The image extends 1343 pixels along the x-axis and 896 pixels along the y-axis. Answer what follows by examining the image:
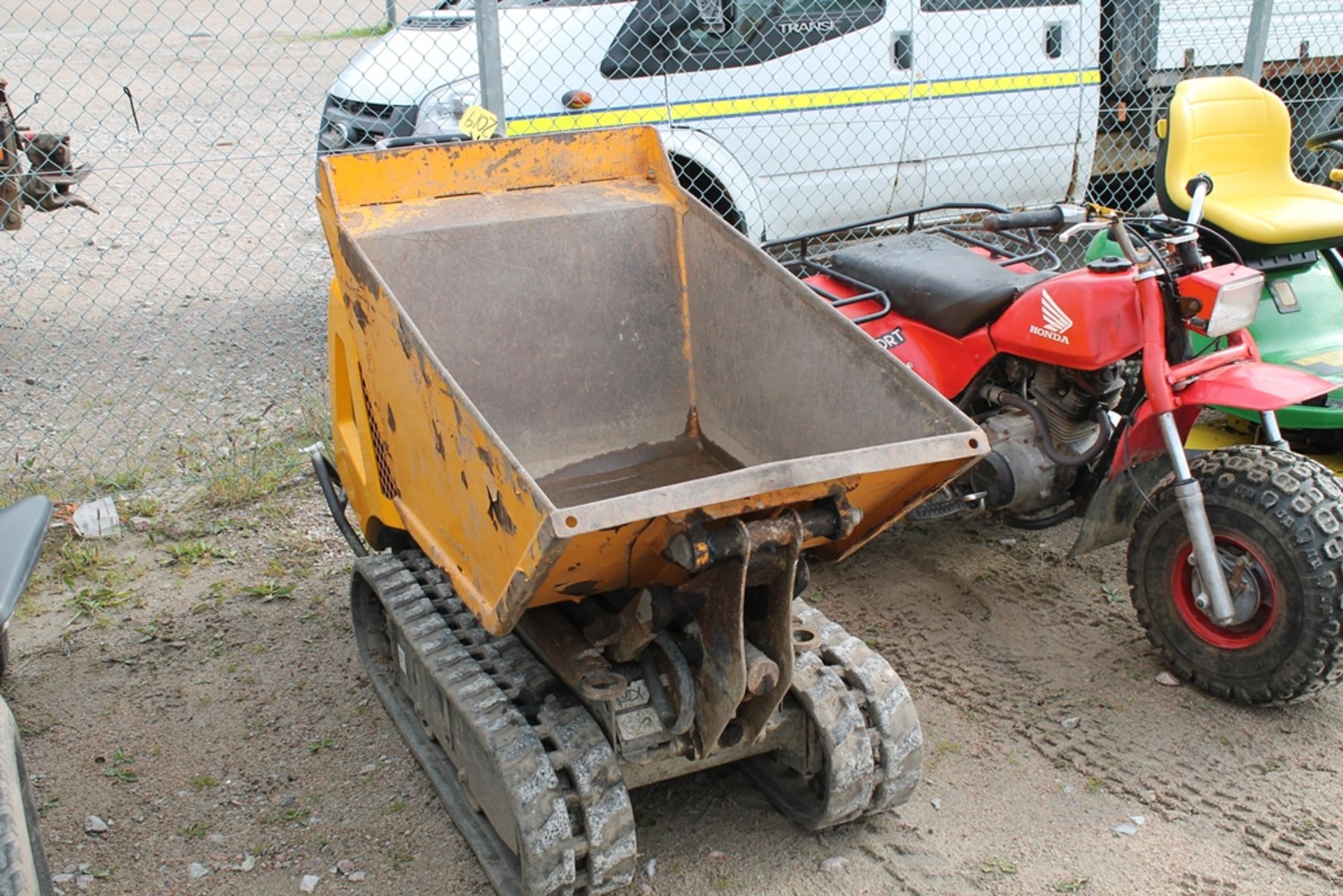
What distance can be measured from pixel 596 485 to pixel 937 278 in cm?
136

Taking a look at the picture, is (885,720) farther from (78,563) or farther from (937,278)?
(78,563)

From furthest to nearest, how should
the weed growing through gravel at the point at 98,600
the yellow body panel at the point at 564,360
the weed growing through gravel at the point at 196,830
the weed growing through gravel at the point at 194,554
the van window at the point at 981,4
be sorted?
the van window at the point at 981,4
the weed growing through gravel at the point at 194,554
the weed growing through gravel at the point at 98,600
the weed growing through gravel at the point at 196,830
the yellow body panel at the point at 564,360

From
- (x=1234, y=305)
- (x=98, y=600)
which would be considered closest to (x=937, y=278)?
(x=1234, y=305)

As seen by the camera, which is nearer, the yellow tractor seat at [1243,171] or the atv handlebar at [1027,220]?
the atv handlebar at [1027,220]

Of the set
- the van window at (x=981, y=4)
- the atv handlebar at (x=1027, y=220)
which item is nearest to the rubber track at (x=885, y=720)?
the atv handlebar at (x=1027, y=220)

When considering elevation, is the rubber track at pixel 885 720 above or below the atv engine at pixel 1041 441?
below

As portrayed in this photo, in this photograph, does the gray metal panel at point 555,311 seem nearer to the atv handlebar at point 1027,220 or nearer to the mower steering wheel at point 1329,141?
the atv handlebar at point 1027,220

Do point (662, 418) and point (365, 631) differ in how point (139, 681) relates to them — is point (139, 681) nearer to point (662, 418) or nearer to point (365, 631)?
point (365, 631)

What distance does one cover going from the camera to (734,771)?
11.0 ft

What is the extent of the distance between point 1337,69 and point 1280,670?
6.11 metres

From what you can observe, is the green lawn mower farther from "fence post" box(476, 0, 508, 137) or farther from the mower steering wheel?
"fence post" box(476, 0, 508, 137)

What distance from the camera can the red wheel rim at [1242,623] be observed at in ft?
Result: 11.0

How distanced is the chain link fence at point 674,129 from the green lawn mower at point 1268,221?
5.18ft

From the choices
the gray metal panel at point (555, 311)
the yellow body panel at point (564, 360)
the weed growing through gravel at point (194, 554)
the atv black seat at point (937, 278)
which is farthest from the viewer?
the weed growing through gravel at point (194, 554)
